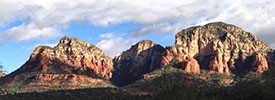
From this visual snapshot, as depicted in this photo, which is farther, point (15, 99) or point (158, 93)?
point (15, 99)

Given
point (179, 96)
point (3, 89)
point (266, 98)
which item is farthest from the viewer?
point (3, 89)

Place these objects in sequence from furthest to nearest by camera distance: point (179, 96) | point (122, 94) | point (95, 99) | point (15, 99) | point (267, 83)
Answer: point (122, 94), point (95, 99), point (15, 99), point (267, 83), point (179, 96)

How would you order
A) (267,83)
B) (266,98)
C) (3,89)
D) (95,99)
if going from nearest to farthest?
(266,98) < (267,83) < (95,99) < (3,89)

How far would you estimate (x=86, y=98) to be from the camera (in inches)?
5556

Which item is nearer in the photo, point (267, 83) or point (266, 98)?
point (266, 98)

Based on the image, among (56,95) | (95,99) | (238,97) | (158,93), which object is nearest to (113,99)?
(95,99)

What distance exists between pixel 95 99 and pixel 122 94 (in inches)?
747

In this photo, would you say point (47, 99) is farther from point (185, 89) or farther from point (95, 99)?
point (185, 89)

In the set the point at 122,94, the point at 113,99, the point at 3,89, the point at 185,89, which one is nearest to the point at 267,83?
the point at 185,89

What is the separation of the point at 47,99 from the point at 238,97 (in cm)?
6798

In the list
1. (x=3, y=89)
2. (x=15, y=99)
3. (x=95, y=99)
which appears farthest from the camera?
(x=3, y=89)

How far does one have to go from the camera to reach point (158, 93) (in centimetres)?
6662

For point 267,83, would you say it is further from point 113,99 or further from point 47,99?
point 47,99

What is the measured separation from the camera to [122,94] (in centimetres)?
15638
